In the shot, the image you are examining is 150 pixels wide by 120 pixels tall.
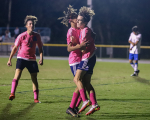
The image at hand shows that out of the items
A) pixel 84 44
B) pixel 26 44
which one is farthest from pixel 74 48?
pixel 26 44

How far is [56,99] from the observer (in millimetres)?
6785

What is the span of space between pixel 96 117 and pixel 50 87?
3730 millimetres

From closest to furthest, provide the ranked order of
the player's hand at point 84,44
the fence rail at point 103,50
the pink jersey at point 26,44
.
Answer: the player's hand at point 84,44 < the pink jersey at point 26,44 < the fence rail at point 103,50

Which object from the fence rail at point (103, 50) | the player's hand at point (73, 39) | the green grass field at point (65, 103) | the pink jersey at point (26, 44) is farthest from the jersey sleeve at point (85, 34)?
the fence rail at point (103, 50)

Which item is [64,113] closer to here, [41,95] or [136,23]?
[41,95]

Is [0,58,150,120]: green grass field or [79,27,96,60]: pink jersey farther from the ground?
[79,27,96,60]: pink jersey

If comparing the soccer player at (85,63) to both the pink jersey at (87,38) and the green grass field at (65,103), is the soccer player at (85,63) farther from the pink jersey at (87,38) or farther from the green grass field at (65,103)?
the green grass field at (65,103)

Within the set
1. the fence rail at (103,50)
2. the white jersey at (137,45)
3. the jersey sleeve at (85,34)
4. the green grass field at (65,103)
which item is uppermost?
the jersey sleeve at (85,34)

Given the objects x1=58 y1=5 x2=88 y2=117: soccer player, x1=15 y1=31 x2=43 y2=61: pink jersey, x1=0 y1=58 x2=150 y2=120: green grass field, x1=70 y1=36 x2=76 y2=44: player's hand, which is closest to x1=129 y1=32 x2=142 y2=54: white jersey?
x1=0 y1=58 x2=150 y2=120: green grass field

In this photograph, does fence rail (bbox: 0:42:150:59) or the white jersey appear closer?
the white jersey

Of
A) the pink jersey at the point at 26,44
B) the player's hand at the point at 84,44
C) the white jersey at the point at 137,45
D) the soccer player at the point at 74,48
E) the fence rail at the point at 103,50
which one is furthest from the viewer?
the fence rail at the point at 103,50

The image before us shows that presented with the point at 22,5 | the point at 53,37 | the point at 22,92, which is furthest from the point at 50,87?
the point at 22,5

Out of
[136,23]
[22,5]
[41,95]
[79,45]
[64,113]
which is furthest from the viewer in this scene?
[22,5]

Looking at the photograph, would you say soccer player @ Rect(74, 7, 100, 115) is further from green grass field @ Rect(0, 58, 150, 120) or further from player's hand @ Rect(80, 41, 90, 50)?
green grass field @ Rect(0, 58, 150, 120)
